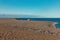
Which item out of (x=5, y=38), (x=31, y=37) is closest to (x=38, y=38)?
(x=31, y=37)

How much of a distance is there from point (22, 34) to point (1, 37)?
295cm

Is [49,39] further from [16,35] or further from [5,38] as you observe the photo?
[5,38]

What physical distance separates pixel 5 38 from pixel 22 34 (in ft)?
9.08

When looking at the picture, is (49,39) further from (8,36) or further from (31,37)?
(8,36)

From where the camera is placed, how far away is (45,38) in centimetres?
2041

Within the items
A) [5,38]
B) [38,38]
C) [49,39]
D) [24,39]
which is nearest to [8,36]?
[5,38]

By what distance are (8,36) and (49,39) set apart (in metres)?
4.90

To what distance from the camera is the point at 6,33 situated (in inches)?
785

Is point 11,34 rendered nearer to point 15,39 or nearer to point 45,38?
point 15,39

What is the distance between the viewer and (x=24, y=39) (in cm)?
1906

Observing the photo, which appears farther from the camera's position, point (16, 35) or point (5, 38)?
point (16, 35)

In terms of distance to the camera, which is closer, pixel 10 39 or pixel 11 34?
pixel 10 39

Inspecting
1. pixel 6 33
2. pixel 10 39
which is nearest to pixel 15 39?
pixel 10 39

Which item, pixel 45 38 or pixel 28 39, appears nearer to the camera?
pixel 28 39
